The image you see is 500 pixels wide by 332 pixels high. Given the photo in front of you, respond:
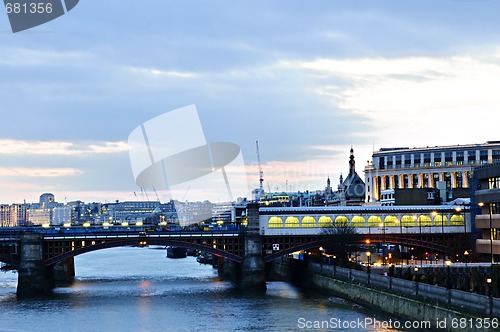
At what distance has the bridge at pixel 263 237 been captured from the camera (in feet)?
402

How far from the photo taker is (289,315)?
90000 mm

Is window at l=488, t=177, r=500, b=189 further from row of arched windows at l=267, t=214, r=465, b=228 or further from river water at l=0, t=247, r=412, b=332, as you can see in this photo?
river water at l=0, t=247, r=412, b=332

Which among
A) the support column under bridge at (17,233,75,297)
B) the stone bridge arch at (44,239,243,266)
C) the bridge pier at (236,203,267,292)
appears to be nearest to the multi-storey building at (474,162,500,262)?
the bridge pier at (236,203,267,292)

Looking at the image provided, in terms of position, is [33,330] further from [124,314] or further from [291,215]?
[291,215]

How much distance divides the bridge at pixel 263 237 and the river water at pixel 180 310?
420 cm

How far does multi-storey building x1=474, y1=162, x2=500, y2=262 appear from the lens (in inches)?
4685

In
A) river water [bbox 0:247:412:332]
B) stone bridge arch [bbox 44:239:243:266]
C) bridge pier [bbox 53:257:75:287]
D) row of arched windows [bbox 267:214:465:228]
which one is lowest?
river water [bbox 0:247:412:332]

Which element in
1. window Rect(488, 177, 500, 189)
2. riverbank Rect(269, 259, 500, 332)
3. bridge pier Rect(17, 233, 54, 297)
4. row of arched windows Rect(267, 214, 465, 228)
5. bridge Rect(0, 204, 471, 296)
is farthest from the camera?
row of arched windows Rect(267, 214, 465, 228)

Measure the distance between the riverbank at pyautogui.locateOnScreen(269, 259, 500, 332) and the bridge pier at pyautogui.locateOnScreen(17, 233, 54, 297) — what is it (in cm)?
3663

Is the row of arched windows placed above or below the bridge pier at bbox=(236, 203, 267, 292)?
above

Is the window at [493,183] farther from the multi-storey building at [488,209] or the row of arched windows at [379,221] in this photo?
the row of arched windows at [379,221]

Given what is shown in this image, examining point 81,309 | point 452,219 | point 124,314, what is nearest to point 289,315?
point 124,314

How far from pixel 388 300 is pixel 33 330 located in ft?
111

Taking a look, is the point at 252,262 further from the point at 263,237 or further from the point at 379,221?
the point at 379,221
